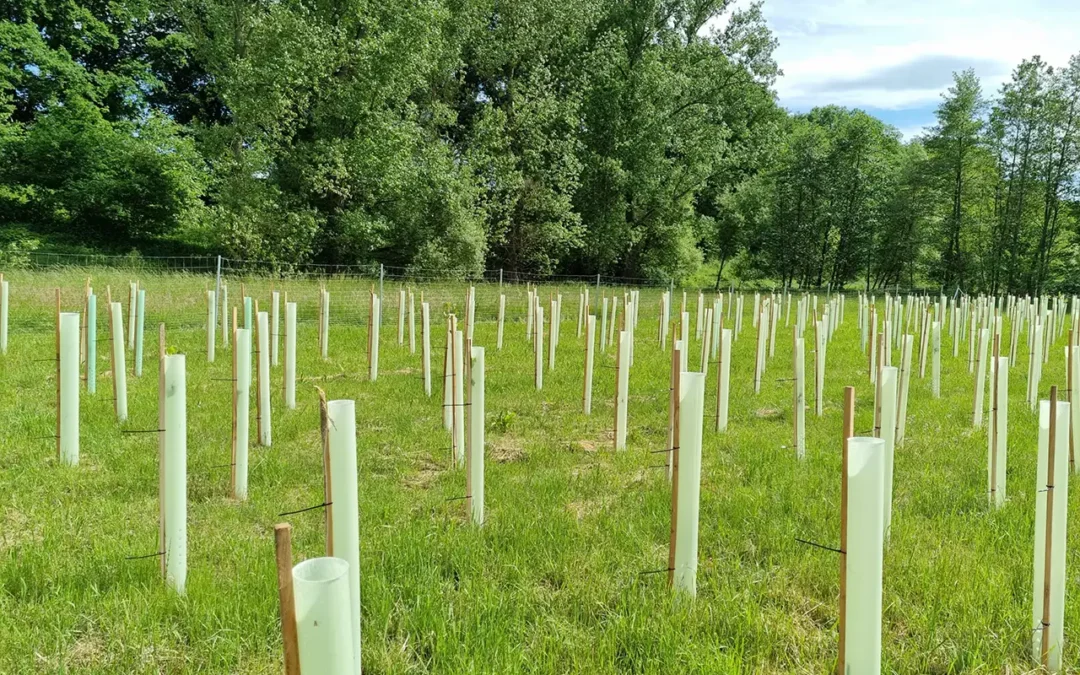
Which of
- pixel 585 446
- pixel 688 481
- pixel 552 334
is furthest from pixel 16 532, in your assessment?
pixel 552 334

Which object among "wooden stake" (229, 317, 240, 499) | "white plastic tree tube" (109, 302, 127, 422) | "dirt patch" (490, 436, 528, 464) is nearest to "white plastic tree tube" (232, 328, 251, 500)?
"wooden stake" (229, 317, 240, 499)

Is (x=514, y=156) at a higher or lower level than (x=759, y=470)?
higher

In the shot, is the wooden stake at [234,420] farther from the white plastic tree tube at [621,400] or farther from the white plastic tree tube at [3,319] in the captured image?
the white plastic tree tube at [3,319]

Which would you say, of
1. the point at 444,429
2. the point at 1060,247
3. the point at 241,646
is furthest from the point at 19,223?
the point at 1060,247

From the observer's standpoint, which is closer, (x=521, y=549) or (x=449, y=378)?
(x=521, y=549)

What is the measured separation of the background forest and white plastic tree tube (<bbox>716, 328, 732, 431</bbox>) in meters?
18.5

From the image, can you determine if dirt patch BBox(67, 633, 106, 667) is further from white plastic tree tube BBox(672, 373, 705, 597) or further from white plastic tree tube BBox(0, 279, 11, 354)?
white plastic tree tube BBox(0, 279, 11, 354)

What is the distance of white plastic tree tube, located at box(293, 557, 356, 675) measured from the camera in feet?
4.61

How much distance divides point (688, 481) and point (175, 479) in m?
2.25

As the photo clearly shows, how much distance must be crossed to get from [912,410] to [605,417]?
3.25 metres

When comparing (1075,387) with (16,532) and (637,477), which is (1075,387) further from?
(16,532)

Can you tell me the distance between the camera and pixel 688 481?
288 centimetres

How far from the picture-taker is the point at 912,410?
7.13 m

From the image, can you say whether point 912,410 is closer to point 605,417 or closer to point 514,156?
point 605,417
